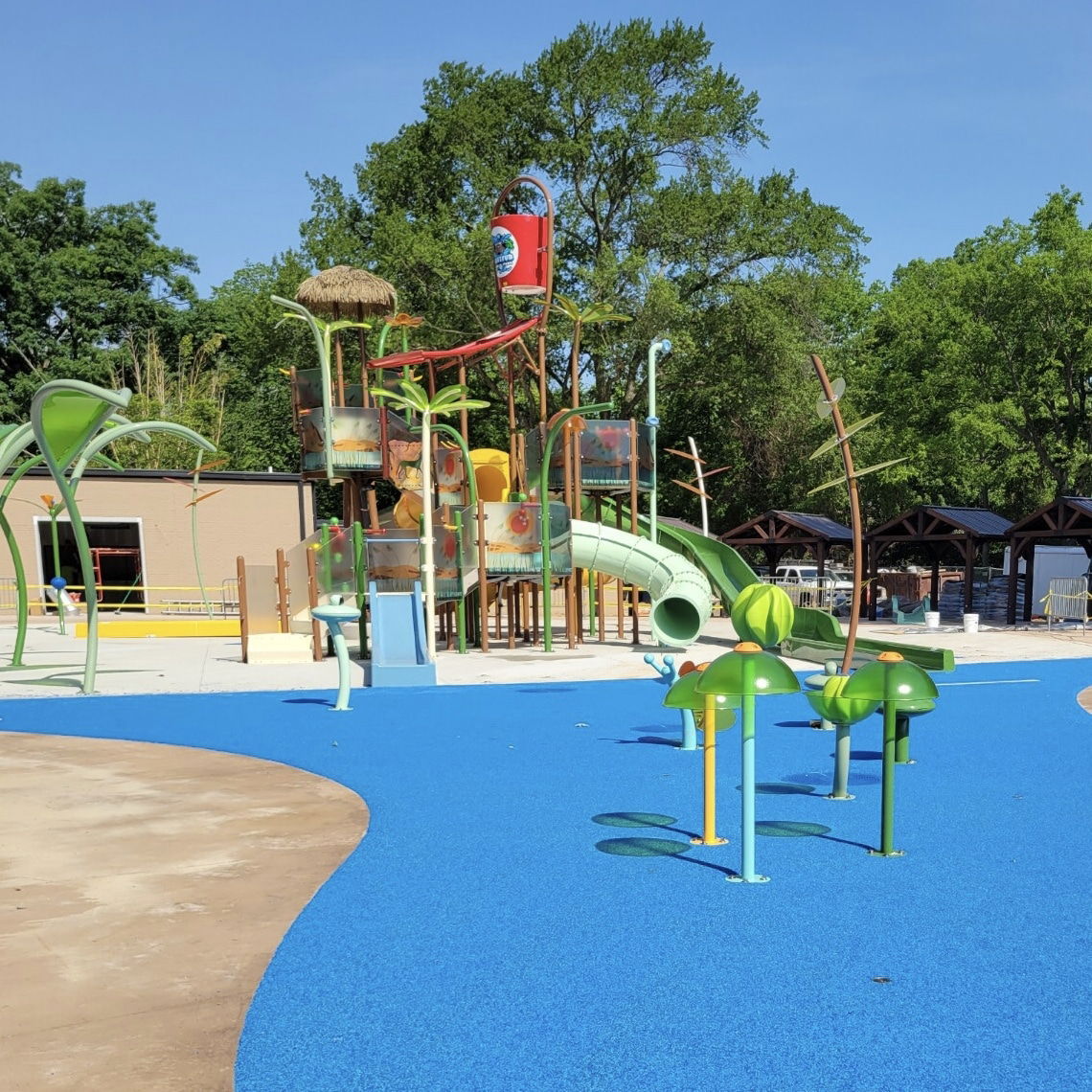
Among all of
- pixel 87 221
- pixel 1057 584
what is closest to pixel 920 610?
pixel 1057 584

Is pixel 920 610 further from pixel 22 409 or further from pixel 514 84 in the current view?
pixel 22 409

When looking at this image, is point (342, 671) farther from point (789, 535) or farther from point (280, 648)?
point (789, 535)

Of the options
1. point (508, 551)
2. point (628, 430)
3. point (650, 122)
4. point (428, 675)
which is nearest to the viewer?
point (428, 675)

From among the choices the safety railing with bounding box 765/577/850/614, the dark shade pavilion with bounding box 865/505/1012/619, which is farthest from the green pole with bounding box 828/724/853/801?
the dark shade pavilion with bounding box 865/505/1012/619

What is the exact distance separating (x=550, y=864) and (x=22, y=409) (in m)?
48.8

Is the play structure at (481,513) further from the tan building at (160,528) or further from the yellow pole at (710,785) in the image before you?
the yellow pole at (710,785)

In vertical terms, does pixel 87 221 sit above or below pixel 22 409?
above

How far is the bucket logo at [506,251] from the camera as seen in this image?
925 inches

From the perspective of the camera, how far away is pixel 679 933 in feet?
19.3

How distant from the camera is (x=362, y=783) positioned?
9828mm

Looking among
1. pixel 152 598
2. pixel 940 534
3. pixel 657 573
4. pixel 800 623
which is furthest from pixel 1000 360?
pixel 152 598

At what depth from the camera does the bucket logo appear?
23.5m

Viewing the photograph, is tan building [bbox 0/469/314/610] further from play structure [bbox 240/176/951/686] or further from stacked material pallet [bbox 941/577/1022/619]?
stacked material pallet [bbox 941/577/1022/619]

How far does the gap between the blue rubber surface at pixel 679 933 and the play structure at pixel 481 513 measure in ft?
25.9
